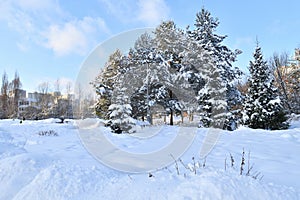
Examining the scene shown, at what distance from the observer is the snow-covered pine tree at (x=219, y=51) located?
13.2 meters

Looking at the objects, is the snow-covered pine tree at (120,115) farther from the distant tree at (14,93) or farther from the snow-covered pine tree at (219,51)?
the distant tree at (14,93)

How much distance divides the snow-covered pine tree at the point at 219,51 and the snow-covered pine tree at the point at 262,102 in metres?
1.82

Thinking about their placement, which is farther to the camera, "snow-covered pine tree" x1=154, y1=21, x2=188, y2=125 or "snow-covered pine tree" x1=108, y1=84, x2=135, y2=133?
"snow-covered pine tree" x1=154, y1=21, x2=188, y2=125

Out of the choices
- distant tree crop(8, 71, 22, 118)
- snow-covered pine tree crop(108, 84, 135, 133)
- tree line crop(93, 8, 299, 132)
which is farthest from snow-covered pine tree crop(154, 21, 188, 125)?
distant tree crop(8, 71, 22, 118)

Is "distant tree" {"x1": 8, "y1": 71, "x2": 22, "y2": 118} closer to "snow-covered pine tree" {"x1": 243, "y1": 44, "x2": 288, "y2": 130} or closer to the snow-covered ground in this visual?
"snow-covered pine tree" {"x1": 243, "y1": 44, "x2": 288, "y2": 130}

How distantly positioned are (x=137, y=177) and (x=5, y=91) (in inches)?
1474

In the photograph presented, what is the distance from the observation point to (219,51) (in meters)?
14.4

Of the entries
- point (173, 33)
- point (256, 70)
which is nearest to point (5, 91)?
point (173, 33)

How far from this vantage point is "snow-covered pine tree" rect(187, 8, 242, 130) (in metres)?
13.2

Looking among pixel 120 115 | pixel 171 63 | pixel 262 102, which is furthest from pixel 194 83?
pixel 120 115

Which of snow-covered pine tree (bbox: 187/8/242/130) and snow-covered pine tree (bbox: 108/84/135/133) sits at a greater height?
snow-covered pine tree (bbox: 187/8/242/130)

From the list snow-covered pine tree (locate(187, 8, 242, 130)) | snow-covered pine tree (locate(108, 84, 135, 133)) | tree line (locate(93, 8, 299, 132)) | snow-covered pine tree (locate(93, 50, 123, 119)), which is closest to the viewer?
snow-covered pine tree (locate(108, 84, 135, 133))

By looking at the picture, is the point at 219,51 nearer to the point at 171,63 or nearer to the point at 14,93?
the point at 171,63

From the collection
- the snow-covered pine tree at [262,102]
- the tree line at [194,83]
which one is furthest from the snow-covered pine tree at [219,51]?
the snow-covered pine tree at [262,102]
